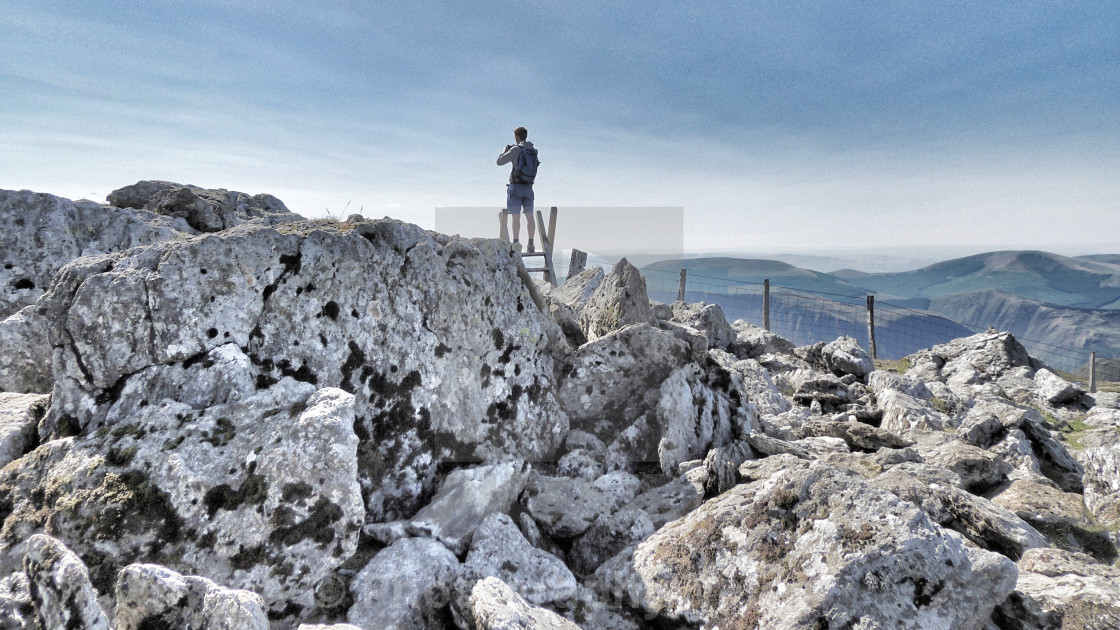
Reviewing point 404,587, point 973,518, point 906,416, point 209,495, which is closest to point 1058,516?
point 973,518

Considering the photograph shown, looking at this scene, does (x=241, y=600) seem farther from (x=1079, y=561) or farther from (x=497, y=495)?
(x=1079, y=561)

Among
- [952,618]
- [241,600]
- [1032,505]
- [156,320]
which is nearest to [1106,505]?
[1032,505]

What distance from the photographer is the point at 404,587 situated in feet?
10.9

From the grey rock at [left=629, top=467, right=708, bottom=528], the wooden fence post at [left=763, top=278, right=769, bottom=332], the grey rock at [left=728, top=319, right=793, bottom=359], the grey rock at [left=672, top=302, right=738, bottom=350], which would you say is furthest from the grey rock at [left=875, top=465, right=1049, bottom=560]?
the wooden fence post at [left=763, top=278, right=769, bottom=332]

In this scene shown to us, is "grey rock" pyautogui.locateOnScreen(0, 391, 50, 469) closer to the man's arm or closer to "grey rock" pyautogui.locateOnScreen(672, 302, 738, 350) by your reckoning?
the man's arm

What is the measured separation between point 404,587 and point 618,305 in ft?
18.0

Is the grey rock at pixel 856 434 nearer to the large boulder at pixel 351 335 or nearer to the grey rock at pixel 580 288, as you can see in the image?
the large boulder at pixel 351 335

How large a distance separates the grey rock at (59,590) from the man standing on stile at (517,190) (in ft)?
35.5

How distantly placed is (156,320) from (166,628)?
7.52 feet

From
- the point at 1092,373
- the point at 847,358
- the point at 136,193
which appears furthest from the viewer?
the point at 1092,373

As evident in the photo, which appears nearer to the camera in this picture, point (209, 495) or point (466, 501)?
point (209, 495)

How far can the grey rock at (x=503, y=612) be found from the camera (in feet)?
9.24

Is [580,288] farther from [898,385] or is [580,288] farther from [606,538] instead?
[606,538]

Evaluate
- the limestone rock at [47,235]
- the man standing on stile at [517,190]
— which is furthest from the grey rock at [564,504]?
the man standing on stile at [517,190]
